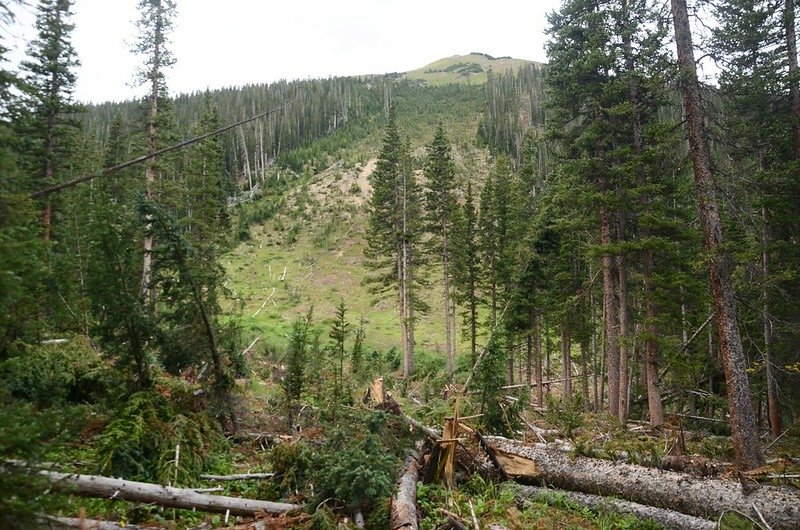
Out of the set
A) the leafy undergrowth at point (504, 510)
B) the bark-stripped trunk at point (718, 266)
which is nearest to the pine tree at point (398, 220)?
the leafy undergrowth at point (504, 510)

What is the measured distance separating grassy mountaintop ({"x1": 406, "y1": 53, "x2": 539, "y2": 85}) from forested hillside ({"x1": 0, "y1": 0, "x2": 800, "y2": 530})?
137375 millimetres

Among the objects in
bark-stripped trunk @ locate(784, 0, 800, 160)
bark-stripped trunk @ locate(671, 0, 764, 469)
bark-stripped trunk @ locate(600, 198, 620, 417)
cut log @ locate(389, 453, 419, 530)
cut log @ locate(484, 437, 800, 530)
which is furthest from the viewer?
bark-stripped trunk @ locate(600, 198, 620, 417)

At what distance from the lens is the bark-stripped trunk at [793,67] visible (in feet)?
45.9

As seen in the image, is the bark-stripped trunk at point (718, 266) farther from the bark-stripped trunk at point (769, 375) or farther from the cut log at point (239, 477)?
the cut log at point (239, 477)

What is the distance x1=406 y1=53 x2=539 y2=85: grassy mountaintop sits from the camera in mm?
156625

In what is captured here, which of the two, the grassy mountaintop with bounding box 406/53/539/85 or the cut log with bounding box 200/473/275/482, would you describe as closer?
the cut log with bounding box 200/473/275/482

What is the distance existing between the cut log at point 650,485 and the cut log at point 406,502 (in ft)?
6.62

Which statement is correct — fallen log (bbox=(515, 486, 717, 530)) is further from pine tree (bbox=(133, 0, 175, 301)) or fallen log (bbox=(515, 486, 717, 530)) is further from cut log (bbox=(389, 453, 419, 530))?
pine tree (bbox=(133, 0, 175, 301))

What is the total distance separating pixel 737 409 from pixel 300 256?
1838 inches

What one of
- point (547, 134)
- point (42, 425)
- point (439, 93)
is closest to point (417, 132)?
point (439, 93)

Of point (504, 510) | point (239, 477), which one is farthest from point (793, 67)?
point (239, 477)

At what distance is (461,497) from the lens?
855 cm

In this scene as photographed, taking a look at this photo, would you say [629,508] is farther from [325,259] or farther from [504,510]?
[325,259]

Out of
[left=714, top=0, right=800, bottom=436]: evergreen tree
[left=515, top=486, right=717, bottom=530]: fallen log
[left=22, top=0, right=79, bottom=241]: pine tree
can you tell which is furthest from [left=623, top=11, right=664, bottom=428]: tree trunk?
[left=22, top=0, right=79, bottom=241]: pine tree
